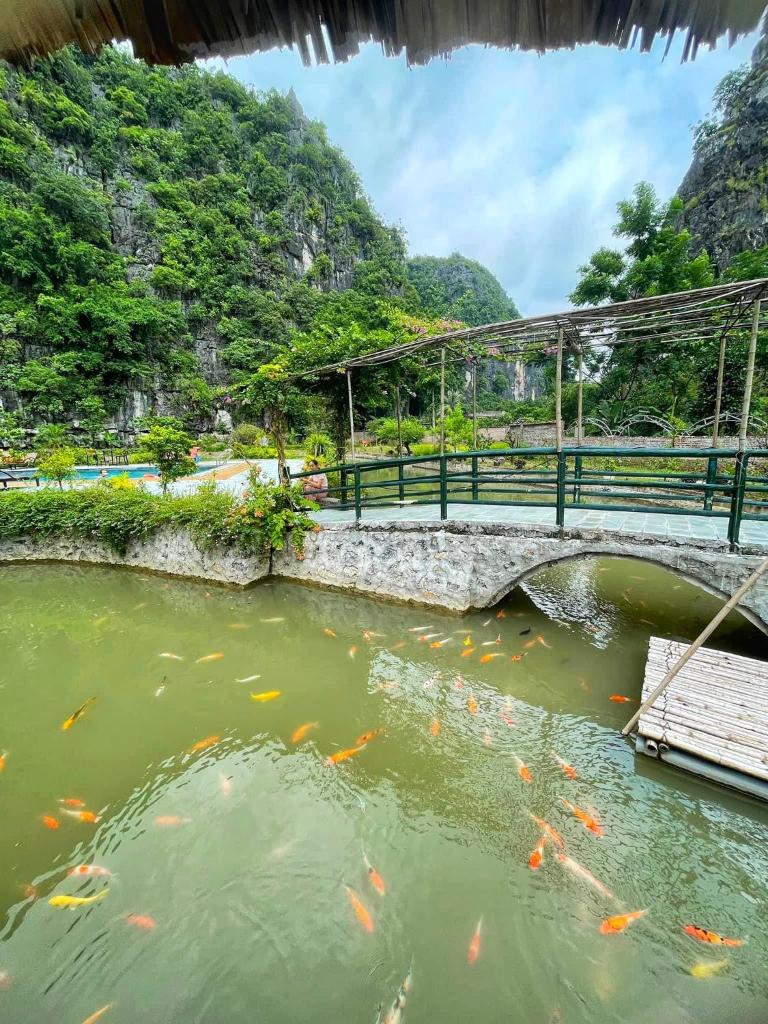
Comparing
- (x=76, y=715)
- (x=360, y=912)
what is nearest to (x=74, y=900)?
(x=360, y=912)

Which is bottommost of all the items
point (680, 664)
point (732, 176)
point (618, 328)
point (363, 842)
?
point (363, 842)

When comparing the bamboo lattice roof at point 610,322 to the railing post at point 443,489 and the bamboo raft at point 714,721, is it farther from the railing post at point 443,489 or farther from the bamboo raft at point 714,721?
the bamboo raft at point 714,721

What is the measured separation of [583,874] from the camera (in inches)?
92.4

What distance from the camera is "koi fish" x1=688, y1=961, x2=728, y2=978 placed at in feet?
6.15

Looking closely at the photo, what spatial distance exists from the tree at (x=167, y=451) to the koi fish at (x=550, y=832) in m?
8.71

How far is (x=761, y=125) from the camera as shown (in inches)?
956

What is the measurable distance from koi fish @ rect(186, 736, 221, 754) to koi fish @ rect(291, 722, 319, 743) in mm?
656

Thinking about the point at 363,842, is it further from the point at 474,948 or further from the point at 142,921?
the point at 142,921

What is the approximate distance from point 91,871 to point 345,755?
1677 mm

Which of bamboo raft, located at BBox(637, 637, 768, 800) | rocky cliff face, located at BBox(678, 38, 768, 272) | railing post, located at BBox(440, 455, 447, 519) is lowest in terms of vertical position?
bamboo raft, located at BBox(637, 637, 768, 800)

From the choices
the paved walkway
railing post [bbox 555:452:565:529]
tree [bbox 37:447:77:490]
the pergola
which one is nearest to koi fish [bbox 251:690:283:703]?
the paved walkway

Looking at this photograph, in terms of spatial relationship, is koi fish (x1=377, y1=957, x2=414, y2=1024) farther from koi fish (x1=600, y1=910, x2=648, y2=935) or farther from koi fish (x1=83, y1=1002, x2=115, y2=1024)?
koi fish (x1=83, y1=1002, x2=115, y2=1024)

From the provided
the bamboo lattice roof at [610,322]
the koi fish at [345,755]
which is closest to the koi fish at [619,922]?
the koi fish at [345,755]

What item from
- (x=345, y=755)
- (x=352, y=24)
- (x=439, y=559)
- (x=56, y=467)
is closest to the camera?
(x=352, y=24)
